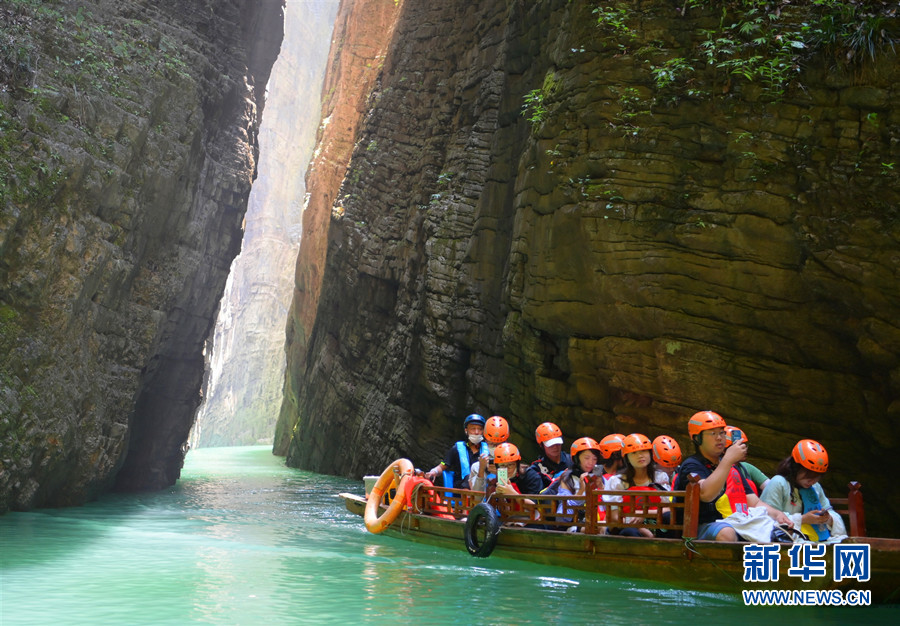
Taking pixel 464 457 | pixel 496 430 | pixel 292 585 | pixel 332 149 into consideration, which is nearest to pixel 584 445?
pixel 496 430

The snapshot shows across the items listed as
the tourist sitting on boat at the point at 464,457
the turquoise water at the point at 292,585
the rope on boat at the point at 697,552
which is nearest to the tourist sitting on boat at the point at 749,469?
the rope on boat at the point at 697,552

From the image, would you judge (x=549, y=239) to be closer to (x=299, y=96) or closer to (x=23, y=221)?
(x=23, y=221)

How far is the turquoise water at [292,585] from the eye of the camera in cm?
633

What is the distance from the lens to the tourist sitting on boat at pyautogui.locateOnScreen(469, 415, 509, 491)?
32.8 ft

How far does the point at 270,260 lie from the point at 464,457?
71.6m

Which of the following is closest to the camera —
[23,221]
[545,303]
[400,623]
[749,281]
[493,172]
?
[400,623]

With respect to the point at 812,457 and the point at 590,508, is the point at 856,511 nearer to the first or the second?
the point at 812,457

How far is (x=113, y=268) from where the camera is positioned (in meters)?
15.4

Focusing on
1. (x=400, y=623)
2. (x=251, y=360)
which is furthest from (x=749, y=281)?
(x=251, y=360)

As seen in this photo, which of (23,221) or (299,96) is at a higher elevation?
(299,96)

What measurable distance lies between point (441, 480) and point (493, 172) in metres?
9.25

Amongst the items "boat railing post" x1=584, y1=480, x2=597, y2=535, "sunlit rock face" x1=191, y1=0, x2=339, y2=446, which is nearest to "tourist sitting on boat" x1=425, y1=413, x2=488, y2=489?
"boat railing post" x1=584, y1=480, x2=597, y2=535

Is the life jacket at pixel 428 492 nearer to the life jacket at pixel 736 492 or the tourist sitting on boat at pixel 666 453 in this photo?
the tourist sitting on boat at pixel 666 453

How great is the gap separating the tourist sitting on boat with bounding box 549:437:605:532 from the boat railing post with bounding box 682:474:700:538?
1.19 metres
